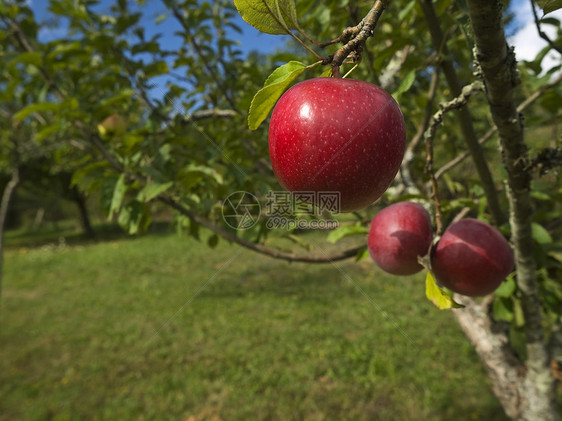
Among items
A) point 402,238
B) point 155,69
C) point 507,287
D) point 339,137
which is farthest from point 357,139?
Answer: point 155,69

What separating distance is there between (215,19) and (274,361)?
2806mm

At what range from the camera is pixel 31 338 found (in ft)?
13.3

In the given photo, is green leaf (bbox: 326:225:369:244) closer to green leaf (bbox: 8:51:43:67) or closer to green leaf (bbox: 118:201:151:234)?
green leaf (bbox: 118:201:151:234)

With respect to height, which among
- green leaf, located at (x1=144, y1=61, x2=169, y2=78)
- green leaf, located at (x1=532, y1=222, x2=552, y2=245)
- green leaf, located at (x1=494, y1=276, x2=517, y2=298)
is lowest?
green leaf, located at (x1=494, y1=276, x2=517, y2=298)

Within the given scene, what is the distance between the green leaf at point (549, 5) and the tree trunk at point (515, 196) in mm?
63

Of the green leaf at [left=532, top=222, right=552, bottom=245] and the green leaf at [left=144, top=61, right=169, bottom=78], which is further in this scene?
the green leaf at [left=144, top=61, right=169, bottom=78]

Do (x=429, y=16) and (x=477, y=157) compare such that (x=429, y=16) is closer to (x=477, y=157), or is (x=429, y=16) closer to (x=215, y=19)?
(x=477, y=157)

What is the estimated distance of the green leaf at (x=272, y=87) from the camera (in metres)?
0.40

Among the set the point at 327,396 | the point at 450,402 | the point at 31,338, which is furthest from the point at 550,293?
the point at 31,338

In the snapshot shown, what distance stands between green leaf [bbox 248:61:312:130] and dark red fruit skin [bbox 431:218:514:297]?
55 cm

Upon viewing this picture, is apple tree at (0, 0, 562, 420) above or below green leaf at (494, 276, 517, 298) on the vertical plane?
above

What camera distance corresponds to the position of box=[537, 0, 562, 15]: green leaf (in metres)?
0.47

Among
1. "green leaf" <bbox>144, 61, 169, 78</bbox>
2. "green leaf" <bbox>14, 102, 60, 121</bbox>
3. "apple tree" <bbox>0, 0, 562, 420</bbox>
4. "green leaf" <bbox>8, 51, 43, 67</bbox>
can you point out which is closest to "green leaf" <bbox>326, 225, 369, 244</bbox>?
"apple tree" <bbox>0, 0, 562, 420</bbox>

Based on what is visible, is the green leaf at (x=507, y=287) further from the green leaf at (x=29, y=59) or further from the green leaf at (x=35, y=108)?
the green leaf at (x=29, y=59)
